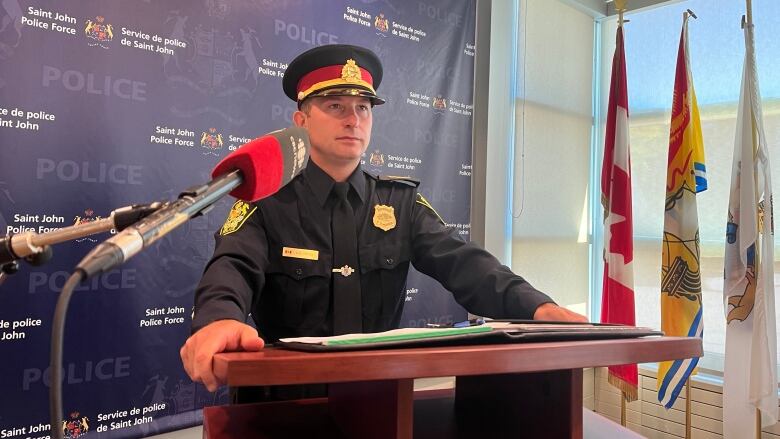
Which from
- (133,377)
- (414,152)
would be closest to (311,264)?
(133,377)

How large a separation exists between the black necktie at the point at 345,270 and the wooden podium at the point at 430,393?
1.62ft

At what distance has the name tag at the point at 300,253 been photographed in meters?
1.43

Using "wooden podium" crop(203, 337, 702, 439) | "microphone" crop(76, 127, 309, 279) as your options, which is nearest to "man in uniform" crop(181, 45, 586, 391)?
"wooden podium" crop(203, 337, 702, 439)

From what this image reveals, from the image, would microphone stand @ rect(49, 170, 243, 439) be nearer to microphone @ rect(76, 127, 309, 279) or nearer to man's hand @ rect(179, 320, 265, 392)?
microphone @ rect(76, 127, 309, 279)

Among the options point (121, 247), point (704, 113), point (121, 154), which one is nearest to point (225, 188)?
point (121, 247)

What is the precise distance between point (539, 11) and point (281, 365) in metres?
3.52

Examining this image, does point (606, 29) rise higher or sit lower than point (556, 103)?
higher

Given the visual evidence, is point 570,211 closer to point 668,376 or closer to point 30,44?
point 668,376

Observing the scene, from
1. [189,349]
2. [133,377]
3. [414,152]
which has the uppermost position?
[414,152]

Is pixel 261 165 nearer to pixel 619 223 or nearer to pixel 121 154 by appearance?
pixel 121 154

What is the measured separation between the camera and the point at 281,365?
51 centimetres

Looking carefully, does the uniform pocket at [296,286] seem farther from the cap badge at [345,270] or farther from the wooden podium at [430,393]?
the wooden podium at [430,393]

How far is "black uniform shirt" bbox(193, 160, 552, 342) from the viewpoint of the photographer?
50.1 inches

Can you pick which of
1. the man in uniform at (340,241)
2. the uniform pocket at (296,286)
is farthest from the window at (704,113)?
the uniform pocket at (296,286)
